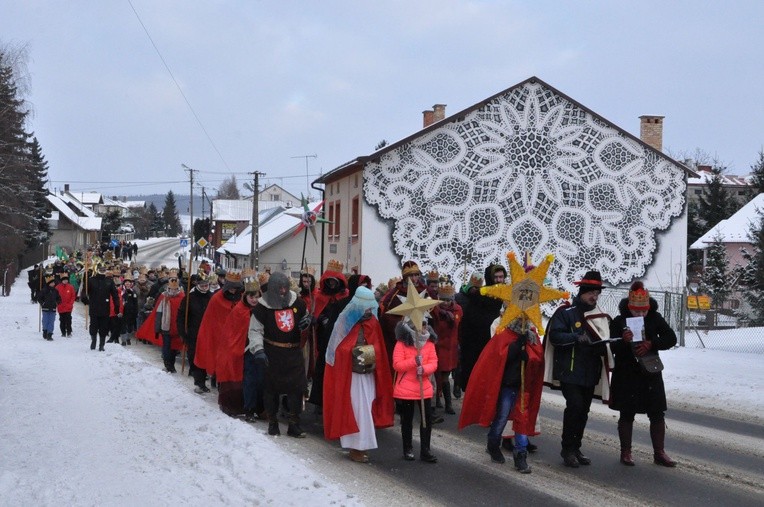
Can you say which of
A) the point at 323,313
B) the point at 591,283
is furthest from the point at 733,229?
the point at 591,283

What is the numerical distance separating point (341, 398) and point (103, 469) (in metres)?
2.43

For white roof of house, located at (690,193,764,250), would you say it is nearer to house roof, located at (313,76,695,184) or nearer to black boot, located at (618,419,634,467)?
house roof, located at (313,76,695,184)

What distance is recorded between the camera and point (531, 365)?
29.6 feet

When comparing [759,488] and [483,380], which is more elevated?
[483,380]

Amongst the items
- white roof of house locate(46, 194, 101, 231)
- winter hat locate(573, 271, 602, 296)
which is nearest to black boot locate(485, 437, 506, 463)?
winter hat locate(573, 271, 602, 296)

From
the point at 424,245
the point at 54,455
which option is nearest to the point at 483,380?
the point at 54,455

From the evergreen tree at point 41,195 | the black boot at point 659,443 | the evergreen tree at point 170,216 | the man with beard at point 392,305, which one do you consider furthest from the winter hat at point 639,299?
the evergreen tree at point 170,216

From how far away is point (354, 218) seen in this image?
33.4 m

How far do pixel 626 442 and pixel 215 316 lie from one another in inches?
241

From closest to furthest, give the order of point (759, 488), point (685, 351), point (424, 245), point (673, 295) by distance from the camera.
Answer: point (759, 488), point (685, 351), point (673, 295), point (424, 245)

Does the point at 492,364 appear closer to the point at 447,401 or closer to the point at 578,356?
the point at 578,356

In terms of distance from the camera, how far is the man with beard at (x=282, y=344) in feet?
34.1

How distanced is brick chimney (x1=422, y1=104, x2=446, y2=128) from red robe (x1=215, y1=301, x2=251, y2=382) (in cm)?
2642

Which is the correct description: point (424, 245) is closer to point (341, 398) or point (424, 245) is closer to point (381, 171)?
point (381, 171)
